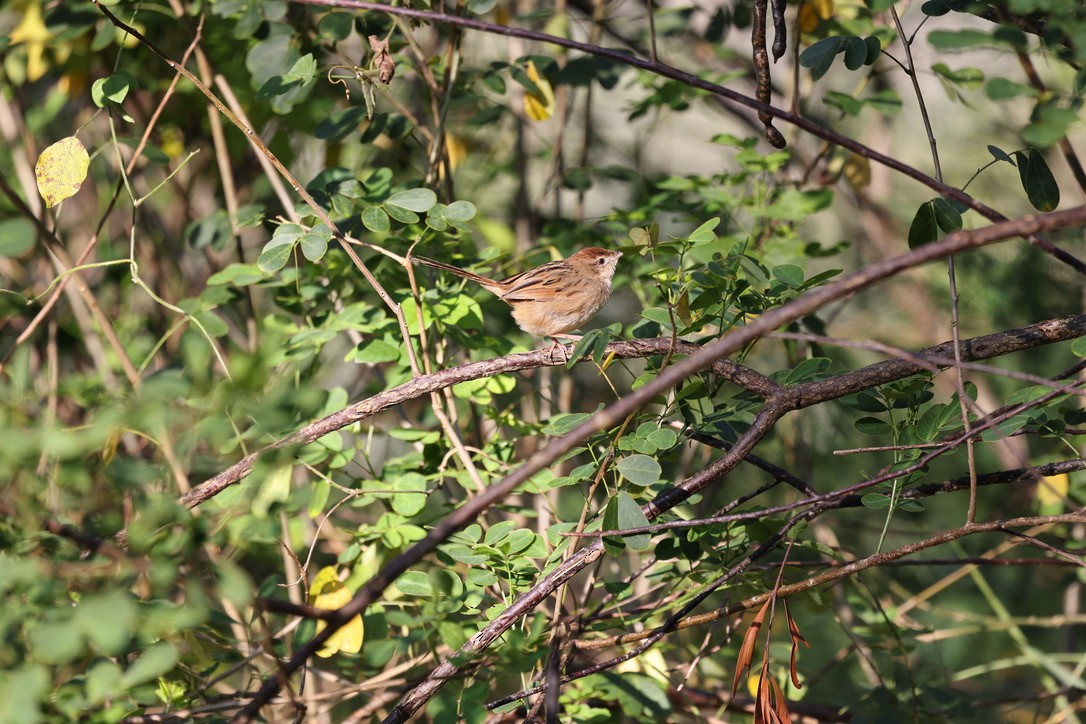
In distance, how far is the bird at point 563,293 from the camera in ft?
10.9

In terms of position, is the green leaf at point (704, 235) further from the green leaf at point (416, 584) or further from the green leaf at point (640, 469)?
the green leaf at point (416, 584)

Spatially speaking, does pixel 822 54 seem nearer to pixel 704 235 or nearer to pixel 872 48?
pixel 872 48

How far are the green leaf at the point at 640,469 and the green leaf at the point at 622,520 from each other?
0.04 metres

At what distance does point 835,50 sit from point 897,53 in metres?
3.26

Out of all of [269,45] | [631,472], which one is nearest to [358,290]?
[269,45]

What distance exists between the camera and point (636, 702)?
2078mm

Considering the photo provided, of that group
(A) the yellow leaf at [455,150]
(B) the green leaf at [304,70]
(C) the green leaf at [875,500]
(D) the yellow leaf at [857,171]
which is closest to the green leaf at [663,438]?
(C) the green leaf at [875,500]

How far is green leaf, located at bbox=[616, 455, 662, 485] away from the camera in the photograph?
5.60ft

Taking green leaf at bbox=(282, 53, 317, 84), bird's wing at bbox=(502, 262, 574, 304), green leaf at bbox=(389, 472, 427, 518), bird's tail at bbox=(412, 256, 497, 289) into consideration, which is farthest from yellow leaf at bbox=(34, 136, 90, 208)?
bird's wing at bbox=(502, 262, 574, 304)

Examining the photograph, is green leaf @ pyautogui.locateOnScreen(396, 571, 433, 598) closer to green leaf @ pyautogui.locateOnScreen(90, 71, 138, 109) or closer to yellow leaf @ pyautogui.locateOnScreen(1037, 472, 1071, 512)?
green leaf @ pyautogui.locateOnScreen(90, 71, 138, 109)

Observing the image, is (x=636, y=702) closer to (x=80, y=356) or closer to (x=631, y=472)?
(x=631, y=472)

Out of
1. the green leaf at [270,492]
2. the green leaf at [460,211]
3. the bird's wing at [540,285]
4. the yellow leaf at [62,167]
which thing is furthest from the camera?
the bird's wing at [540,285]

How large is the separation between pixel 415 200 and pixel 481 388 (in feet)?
1.74

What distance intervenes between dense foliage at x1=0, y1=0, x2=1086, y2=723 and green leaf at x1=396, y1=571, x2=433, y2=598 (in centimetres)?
1
